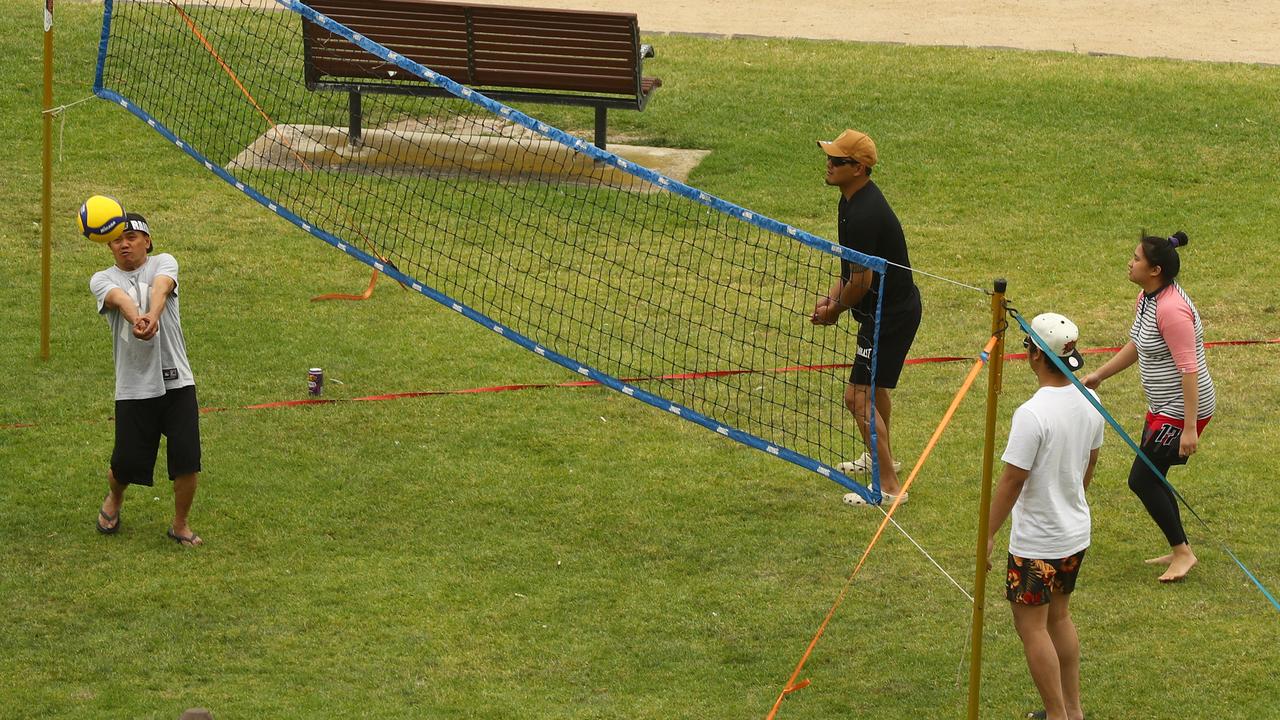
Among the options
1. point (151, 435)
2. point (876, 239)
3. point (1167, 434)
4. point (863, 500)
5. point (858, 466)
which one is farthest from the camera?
point (858, 466)

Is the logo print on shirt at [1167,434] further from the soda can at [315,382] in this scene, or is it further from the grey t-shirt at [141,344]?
the soda can at [315,382]

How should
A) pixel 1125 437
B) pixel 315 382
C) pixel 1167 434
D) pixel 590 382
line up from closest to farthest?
pixel 1125 437 → pixel 1167 434 → pixel 315 382 → pixel 590 382

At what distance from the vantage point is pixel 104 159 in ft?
46.1

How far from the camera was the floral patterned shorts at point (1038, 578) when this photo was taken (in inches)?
249

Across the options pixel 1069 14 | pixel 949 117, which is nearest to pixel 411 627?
pixel 949 117

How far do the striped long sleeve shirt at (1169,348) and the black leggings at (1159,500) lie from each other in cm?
30

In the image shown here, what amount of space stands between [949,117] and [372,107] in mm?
5511

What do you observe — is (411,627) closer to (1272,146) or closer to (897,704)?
(897,704)

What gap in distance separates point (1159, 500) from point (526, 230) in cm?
636

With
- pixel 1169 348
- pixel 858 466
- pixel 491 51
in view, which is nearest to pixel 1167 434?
pixel 1169 348

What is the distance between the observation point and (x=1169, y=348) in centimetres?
764

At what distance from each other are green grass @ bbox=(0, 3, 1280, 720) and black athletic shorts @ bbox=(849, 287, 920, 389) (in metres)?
0.72

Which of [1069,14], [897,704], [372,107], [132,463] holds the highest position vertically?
[1069,14]

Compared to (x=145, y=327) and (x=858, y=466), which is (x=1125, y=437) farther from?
(x=145, y=327)
